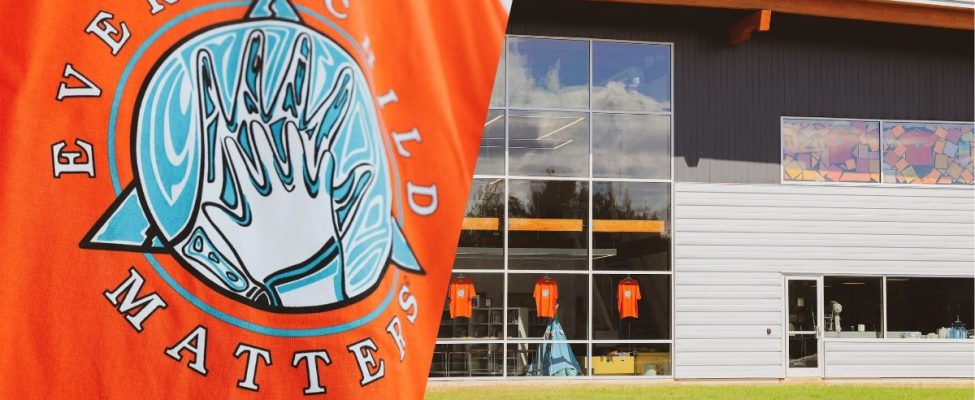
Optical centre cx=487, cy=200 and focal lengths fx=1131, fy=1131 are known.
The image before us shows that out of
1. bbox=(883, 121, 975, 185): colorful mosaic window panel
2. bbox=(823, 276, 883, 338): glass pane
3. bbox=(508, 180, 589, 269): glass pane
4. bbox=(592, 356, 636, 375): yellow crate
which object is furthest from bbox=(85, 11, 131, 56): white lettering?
bbox=(883, 121, 975, 185): colorful mosaic window panel

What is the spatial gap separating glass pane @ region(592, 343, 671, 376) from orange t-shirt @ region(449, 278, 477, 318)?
2.60 m

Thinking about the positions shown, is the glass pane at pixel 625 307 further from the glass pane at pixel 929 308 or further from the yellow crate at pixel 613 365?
the glass pane at pixel 929 308

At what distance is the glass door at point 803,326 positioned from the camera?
21.0m

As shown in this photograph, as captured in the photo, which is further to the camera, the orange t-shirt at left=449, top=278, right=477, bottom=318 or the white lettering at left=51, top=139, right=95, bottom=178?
the orange t-shirt at left=449, top=278, right=477, bottom=318

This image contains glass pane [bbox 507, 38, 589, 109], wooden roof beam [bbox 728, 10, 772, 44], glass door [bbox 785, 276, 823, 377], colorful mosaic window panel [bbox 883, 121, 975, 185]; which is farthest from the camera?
colorful mosaic window panel [bbox 883, 121, 975, 185]

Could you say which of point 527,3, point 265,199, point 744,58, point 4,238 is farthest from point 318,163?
point 744,58

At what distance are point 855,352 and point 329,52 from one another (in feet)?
70.7

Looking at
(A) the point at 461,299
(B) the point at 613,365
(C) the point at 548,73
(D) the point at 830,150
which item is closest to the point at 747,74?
(D) the point at 830,150

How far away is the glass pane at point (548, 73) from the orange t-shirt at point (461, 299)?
3461 millimetres

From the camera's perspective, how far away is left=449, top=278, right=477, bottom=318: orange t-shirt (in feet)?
64.3

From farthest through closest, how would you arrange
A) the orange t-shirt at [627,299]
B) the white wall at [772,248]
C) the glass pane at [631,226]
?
the white wall at [772,248] < the glass pane at [631,226] < the orange t-shirt at [627,299]

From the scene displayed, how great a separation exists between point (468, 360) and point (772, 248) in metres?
6.12

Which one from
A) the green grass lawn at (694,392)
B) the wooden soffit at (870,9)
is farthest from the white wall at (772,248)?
the wooden soffit at (870,9)

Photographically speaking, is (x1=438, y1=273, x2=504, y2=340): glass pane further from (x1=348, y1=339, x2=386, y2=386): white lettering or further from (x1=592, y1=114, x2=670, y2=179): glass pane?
(x1=348, y1=339, x2=386, y2=386): white lettering
